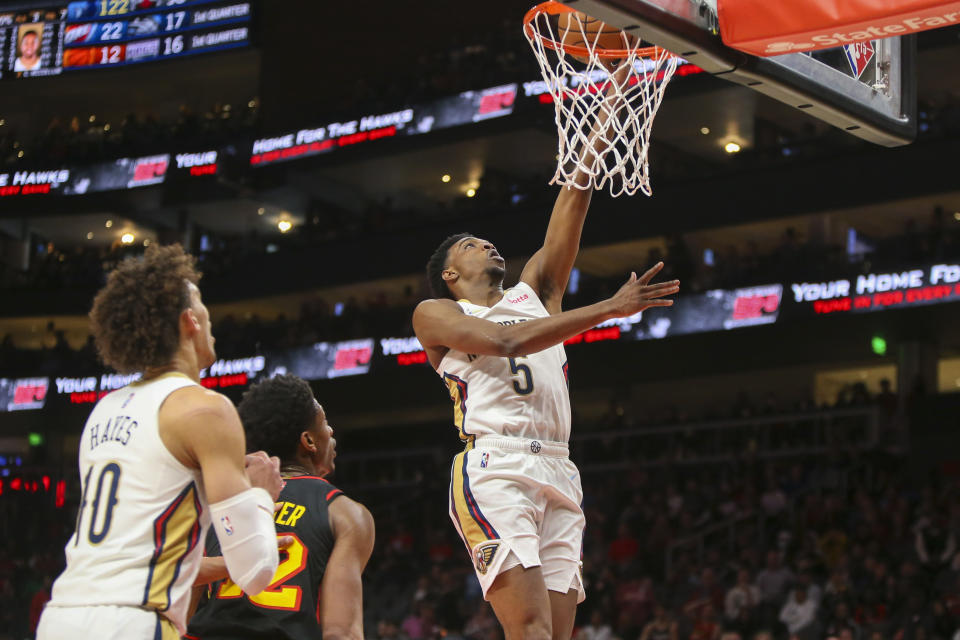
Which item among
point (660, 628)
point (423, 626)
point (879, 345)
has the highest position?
point (879, 345)

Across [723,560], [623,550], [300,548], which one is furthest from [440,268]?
[723,560]

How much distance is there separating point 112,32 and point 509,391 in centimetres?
2835

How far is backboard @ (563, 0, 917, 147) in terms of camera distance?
14.8 feet

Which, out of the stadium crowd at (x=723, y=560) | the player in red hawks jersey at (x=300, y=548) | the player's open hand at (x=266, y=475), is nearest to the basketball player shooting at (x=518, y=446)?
the player in red hawks jersey at (x=300, y=548)

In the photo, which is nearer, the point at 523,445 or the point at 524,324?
the point at 524,324

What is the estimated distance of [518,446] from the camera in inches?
184

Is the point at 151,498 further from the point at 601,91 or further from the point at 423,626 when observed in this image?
the point at 423,626

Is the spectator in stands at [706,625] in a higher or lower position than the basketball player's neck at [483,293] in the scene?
lower

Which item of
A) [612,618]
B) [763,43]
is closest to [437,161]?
[612,618]

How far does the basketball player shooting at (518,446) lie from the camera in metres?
4.43

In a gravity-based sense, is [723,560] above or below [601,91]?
below

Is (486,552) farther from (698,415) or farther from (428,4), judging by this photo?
(428,4)

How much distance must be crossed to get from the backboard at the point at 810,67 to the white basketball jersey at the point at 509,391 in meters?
1.24

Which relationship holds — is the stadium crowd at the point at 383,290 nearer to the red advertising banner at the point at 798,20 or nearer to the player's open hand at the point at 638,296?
the red advertising banner at the point at 798,20
